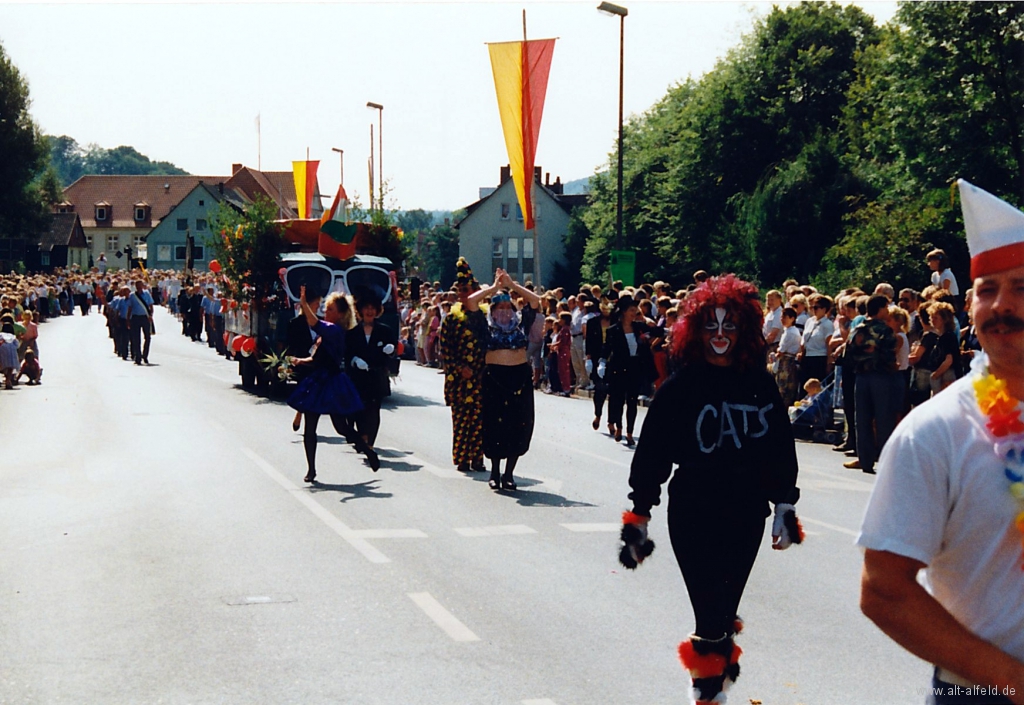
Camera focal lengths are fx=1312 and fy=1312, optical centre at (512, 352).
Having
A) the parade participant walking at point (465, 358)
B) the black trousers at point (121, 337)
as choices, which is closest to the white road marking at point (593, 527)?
the parade participant walking at point (465, 358)

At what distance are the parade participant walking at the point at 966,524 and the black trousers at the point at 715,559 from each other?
107 inches

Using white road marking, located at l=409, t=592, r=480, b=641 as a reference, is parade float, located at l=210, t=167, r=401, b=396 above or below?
above

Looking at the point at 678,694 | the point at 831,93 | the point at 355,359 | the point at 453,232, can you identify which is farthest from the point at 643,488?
the point at 453,232

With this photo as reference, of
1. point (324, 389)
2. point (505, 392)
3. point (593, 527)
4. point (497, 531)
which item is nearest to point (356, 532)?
point (497, 531)

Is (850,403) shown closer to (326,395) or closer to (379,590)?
(326,395)

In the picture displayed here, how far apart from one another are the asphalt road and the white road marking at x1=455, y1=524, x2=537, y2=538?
0.05 m

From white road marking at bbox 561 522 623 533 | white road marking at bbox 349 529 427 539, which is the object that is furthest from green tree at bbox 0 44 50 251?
white road marking at bbox 561 522 623 533

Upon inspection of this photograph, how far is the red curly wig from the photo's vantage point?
5.60 metres

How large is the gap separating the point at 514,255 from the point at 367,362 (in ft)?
327

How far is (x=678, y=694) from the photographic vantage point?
19.3 ft

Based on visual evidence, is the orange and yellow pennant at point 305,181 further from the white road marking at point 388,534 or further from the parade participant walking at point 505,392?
the white road marking at point 388,534

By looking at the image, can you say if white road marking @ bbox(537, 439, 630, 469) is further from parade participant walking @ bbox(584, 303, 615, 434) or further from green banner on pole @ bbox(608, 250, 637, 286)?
green banner on pole @ bbox(608, 250, 637, 286)

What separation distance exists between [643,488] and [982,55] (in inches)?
1615

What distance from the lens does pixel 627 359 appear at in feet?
52.1
